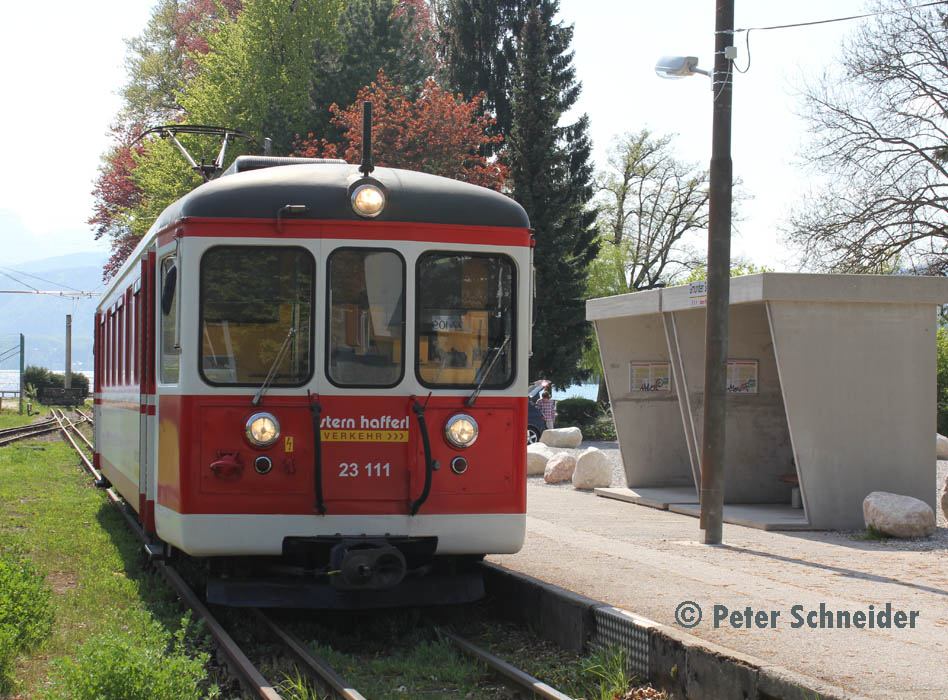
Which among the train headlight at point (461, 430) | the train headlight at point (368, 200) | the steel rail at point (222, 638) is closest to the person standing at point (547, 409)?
the steel rail at point (222, 638)

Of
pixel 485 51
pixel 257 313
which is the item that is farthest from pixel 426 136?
pixel 257 313

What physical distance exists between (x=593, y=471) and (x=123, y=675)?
11991mm

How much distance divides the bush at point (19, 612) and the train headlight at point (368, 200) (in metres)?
3.28

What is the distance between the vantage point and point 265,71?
1463 inches

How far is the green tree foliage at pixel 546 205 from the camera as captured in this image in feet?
118

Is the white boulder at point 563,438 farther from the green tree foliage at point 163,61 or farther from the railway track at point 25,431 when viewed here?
the green tree foliage at point 163,61

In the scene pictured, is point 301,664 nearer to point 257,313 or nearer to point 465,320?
point 257,313

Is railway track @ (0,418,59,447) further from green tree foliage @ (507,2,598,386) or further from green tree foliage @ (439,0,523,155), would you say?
green tree foliage @ (439,0,523,155)

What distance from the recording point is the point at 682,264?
50.2 m

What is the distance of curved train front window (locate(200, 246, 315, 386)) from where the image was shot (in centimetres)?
711

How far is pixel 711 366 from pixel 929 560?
8.71 ft

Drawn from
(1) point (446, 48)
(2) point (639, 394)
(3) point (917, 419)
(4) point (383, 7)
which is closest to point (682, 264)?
(1) point (446, 48)

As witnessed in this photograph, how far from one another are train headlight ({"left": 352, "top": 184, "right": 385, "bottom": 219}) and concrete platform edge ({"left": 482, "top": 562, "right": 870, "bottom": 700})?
2807 mm

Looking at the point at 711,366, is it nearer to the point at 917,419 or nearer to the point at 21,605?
the point at 917,419
